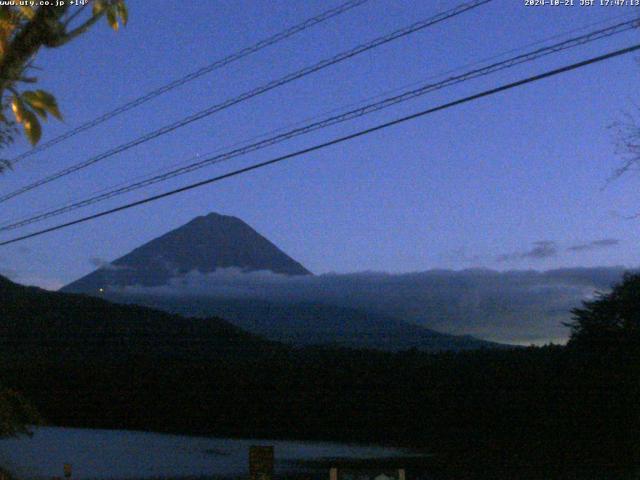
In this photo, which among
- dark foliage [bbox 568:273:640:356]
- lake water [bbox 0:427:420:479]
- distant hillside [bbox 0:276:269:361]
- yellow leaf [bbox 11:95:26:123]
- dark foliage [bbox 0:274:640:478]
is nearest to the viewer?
yellow leaf [bbox 11:95:26:123]

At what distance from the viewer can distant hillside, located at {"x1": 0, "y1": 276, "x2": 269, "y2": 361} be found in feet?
146


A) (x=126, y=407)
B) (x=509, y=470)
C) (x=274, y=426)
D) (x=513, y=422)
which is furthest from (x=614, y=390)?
(x=126, y=407)

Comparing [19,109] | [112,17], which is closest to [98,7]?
[112,17]

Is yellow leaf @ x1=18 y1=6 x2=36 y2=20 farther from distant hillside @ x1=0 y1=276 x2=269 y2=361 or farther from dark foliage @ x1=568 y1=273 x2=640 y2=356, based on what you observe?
distant hillside @ x1=0 y1=276 x2=269 y2=361

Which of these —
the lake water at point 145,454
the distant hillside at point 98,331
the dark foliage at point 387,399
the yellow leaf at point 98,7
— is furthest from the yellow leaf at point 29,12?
the distant hillside at point 98,331

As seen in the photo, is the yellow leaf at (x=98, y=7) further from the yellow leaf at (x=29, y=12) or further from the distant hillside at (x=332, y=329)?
the distant hillside at (x=332, y=329)

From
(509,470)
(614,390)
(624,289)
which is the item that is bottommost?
(509,470)

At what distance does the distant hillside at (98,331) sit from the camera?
44.5 metres

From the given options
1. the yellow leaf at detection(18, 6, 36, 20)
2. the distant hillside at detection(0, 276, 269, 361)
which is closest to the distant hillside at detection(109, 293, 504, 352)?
the distant hillside at detection(0, 276, 269, 361)

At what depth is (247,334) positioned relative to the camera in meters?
47.2

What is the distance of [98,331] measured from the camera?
46.7 metres

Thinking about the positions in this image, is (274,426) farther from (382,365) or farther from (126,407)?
(126,407)

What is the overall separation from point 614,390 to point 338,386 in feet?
30.9

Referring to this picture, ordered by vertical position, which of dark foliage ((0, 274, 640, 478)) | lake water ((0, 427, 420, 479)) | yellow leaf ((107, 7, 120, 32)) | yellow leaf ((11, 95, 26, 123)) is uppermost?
yellow leaf ((107, 7, 120, 32))
